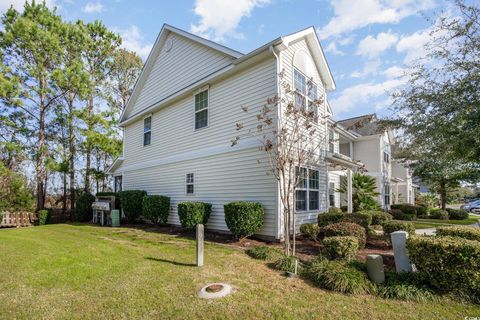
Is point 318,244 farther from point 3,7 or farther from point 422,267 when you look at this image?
point 3,7

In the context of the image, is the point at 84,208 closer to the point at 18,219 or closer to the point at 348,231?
the point at 18,219

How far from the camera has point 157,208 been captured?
12.0 m

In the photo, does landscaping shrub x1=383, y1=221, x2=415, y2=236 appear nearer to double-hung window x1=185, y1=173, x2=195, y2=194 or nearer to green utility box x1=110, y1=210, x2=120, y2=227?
double-hung window x1=185, y1=173, x2=195, y2=194

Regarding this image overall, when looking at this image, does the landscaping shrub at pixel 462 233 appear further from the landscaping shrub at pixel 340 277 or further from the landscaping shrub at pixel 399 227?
the landscaping shrub at pixel 340 277

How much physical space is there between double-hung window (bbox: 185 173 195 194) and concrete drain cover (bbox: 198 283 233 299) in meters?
7.03

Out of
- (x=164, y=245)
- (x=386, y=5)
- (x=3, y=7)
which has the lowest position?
(x=164, y=245)

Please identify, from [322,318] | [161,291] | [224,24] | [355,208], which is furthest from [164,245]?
[355,208]

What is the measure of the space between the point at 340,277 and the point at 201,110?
8743 mm

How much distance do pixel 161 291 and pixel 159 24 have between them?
44.8 ft

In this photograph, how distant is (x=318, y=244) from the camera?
323 inches

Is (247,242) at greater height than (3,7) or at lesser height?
lesser

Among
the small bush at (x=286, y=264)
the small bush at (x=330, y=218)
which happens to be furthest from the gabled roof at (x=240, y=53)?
the small bush at (x=286, y=264)

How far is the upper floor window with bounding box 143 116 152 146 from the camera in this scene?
49.4 feet

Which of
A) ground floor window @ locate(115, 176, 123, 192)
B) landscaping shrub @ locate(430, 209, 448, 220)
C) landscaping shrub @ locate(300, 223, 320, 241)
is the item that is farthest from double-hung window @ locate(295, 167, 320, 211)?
landscaping shrub @ locate(430, 209, 448, 220)
